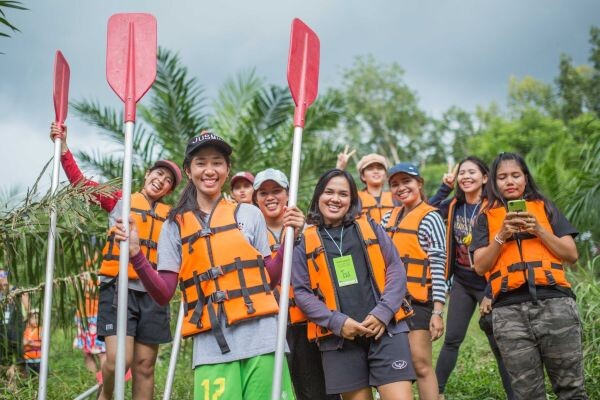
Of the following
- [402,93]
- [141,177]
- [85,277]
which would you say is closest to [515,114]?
[402,93]

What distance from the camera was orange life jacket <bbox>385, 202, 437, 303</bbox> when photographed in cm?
452

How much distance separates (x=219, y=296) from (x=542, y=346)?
73.8 inches

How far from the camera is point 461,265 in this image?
16.8 feet

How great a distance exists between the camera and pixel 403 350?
3461 millimetres

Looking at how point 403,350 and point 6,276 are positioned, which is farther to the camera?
point 6,276

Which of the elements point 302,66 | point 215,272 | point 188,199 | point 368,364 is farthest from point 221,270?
point 302,66

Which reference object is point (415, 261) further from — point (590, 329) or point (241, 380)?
point (590, 329)

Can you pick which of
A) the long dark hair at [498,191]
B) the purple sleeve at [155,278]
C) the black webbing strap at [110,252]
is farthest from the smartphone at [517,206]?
the black webbing strap at [110,252]

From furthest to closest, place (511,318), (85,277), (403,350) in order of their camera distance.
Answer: (85,277) < (511,318) < (403,350)

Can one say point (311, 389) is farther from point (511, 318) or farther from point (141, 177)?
point (141, 177)

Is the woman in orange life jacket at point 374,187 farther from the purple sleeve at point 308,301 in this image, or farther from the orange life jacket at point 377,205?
the purple sleeve at point 308,301

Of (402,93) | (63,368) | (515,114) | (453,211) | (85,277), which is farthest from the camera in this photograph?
(515,114)

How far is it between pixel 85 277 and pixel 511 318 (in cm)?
360

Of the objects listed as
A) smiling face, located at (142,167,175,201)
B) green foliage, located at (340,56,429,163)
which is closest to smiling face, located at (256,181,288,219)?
smiling face, located at (142,167,175,201)
